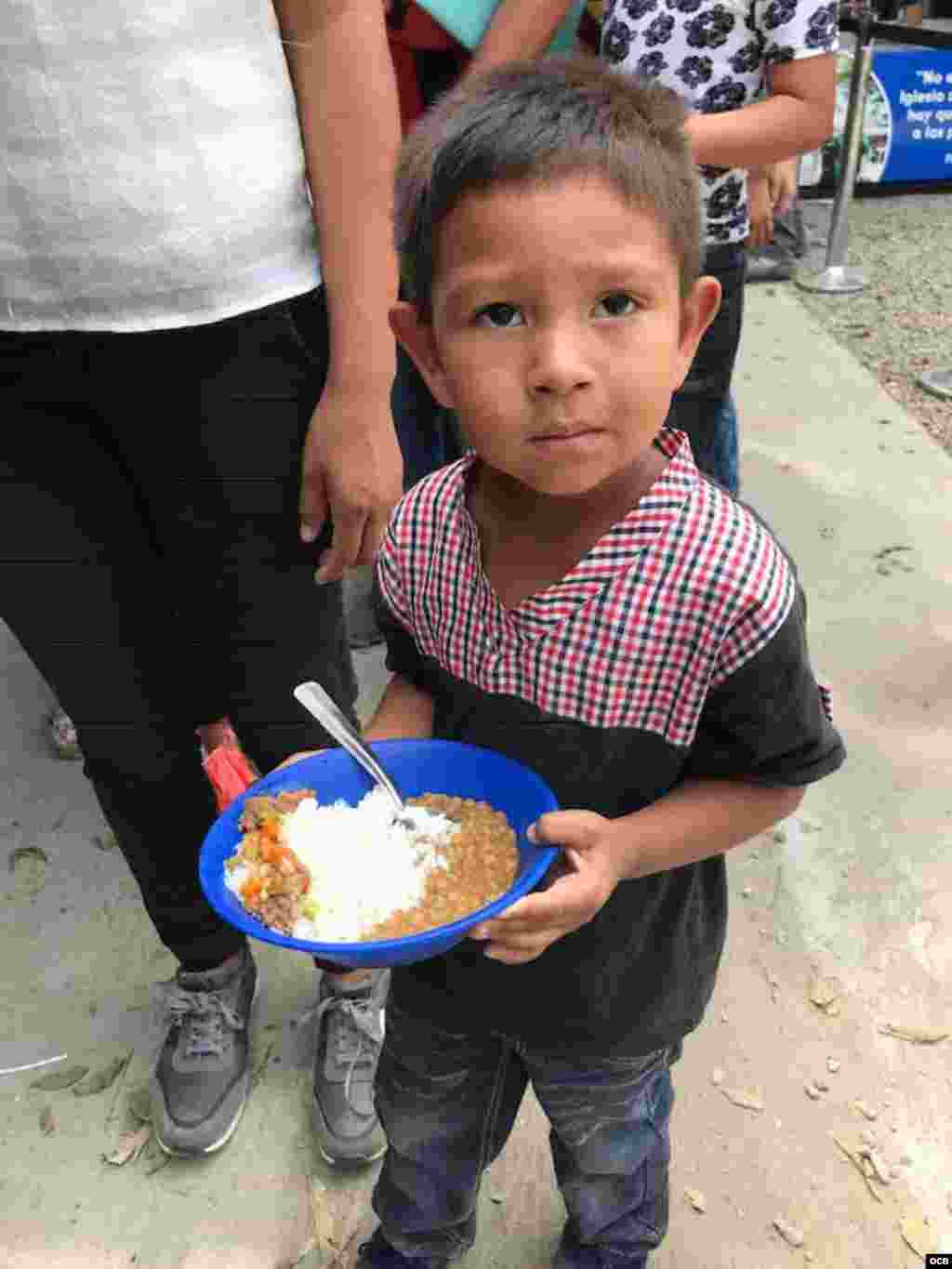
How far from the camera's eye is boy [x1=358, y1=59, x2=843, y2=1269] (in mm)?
846

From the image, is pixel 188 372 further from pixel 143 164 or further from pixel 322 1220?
pixel 322 1220

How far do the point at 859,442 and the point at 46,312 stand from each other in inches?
121

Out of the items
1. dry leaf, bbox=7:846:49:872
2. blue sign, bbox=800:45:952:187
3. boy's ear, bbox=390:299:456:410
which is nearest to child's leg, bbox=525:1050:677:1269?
boy's ear, bbox=390:299:456:410

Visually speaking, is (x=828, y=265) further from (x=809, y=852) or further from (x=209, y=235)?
(x=209, y=235)

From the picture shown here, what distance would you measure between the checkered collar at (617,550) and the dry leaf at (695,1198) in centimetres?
104

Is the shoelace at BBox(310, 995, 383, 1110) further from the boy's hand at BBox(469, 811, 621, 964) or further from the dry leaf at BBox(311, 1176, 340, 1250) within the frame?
the boy's hand at BBox(469, 811, 621, 964)

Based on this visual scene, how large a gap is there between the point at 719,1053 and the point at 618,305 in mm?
1342

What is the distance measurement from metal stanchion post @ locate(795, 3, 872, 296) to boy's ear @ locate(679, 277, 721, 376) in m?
4.24

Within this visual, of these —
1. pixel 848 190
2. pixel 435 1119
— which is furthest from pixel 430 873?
pixel 848 190

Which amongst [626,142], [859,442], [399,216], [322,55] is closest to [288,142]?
[322,55]

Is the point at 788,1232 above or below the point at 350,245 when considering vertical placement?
below

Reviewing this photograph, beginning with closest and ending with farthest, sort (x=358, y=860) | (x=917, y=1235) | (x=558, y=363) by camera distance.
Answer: (x=558, y=363) → (x=358, y=860) → (x=917, y=1235)

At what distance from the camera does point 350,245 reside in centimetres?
121

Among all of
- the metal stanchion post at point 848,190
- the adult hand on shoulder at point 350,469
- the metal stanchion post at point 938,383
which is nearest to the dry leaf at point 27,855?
the adult hand on shoulder at point 350,469
